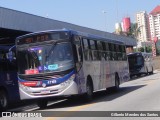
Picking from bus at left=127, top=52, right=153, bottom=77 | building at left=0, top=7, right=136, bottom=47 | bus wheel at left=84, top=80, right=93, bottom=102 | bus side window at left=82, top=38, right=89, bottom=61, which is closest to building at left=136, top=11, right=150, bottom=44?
bus at left=127, top=52, right=153, bottom=77

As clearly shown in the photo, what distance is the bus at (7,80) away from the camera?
711 inches

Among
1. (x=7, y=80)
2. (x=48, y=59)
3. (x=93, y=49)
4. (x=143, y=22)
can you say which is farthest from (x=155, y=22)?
(x=48, y=59)

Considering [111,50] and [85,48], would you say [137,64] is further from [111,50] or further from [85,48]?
[85,48]

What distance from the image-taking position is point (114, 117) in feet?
38.5

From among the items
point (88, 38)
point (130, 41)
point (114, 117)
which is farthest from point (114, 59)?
point (130, 41)

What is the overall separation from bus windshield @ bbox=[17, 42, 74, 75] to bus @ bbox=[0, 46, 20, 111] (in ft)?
5.67

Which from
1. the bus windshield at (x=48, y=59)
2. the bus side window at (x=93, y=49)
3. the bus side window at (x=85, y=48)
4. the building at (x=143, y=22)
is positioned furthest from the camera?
the building at (x=143, y=22)

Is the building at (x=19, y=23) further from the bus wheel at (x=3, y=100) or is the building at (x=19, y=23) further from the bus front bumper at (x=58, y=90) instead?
the bus front bumper at (x=58, y=90)

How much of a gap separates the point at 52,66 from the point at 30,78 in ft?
3.11

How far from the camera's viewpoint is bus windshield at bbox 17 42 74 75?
15.8m

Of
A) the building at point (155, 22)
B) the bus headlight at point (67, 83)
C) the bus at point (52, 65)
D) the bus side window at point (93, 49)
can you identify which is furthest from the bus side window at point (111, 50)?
the building at point (155, 22)

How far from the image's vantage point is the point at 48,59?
15852 mm

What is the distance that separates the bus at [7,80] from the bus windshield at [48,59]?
173 centimetres

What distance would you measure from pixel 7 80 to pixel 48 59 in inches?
146
